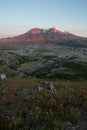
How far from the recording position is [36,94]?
1638 centimetres

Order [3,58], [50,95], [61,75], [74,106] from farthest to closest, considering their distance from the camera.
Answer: [3,58], [61,75], [50,95], [74,106]

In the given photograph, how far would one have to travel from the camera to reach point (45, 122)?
11.2m

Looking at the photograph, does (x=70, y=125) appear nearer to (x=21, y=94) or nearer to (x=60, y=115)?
(x=60, y=115)

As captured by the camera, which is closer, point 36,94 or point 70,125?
point 70,125

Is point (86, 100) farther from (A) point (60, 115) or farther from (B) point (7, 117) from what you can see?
(B) point (7, 117)

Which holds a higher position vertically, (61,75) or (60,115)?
(60,115)

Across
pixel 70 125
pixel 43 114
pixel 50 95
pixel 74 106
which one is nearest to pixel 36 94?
pixel 50 95

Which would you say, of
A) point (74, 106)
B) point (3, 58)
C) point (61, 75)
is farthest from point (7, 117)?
point (3, 58)

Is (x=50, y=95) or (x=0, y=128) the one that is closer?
(x=0, y=128)

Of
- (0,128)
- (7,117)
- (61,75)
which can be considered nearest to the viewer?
(0,128)

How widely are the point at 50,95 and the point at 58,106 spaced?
8.92 feet

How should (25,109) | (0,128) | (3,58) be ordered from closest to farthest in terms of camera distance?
(0,128), (25,109), (3,58)

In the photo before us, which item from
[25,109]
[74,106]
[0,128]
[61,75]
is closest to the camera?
[0,128]

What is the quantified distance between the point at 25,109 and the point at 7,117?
1.44 m
